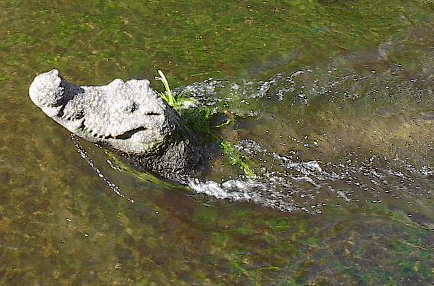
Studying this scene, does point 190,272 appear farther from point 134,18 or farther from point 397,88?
point 134,18

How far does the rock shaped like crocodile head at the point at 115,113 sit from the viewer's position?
11.0 feet

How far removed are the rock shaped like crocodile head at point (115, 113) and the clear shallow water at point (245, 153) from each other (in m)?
0.47

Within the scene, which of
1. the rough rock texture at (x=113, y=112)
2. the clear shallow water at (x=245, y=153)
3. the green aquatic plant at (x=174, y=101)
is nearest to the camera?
the rough rock texture at (x=113, y=112)

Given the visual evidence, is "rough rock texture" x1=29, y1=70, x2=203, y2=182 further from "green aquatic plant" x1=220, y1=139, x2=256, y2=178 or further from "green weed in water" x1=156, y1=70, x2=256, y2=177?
"green aquatic plant" x1=220, y1=139, x2=256, y2=178

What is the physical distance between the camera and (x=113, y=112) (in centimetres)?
341

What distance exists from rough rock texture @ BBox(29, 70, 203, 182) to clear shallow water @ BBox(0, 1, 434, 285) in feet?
1.38

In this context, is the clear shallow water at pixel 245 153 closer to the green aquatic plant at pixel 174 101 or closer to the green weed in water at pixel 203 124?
the green weed in water at pixel 203 124

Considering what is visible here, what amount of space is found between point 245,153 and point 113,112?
100 cm

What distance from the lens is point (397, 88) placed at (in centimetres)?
495

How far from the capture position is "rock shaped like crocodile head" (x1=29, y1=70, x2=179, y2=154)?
336 centimetres

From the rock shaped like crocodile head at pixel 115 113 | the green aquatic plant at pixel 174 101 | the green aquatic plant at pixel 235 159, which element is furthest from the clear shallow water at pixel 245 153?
the rock shaped like crocodile head at pixel 115 113

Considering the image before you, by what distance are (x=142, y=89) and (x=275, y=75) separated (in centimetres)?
178

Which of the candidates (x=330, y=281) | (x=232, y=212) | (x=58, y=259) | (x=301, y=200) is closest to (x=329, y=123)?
(x=301, y=200)

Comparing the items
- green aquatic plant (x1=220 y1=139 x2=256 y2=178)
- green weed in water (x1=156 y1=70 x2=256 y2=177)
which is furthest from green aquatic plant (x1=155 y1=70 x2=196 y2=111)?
green aquatic plant (x1=220 y1=139 x2=256 y2=178)
